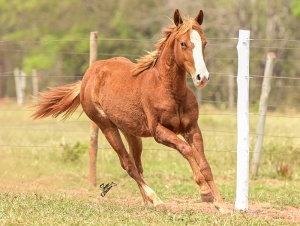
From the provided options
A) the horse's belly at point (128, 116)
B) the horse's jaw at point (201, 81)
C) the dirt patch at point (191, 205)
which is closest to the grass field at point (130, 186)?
the dirt patch at point (191, 205)

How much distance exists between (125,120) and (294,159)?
15.4 feet

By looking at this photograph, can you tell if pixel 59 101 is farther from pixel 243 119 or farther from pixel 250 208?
pixel 243 119

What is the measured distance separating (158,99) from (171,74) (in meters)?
0.29

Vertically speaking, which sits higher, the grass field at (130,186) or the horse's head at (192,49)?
the horse's head at (192,49)

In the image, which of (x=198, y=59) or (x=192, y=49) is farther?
(x=192, y=49)

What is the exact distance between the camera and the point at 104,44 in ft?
112

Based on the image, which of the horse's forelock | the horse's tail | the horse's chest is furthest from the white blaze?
the horse's tail

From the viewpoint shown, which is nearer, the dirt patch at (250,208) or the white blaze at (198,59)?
the white blaze at (198,59)

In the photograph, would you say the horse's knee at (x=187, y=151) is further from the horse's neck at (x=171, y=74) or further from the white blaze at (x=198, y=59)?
the white blaze at (x=198, y=59)

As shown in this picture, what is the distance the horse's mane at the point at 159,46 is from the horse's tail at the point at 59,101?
1594mm

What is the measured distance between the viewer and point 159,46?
8.55 meters

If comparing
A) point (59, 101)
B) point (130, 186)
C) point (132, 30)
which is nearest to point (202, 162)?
point (59, 101)

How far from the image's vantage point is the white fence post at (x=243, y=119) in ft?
26.2

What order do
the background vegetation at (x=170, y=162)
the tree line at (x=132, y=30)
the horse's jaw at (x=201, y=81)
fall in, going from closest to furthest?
the horse's jaw at (x=201, y=81), the background vegetation at (x=170, y=162), the tree line at (x=132, y=30)
